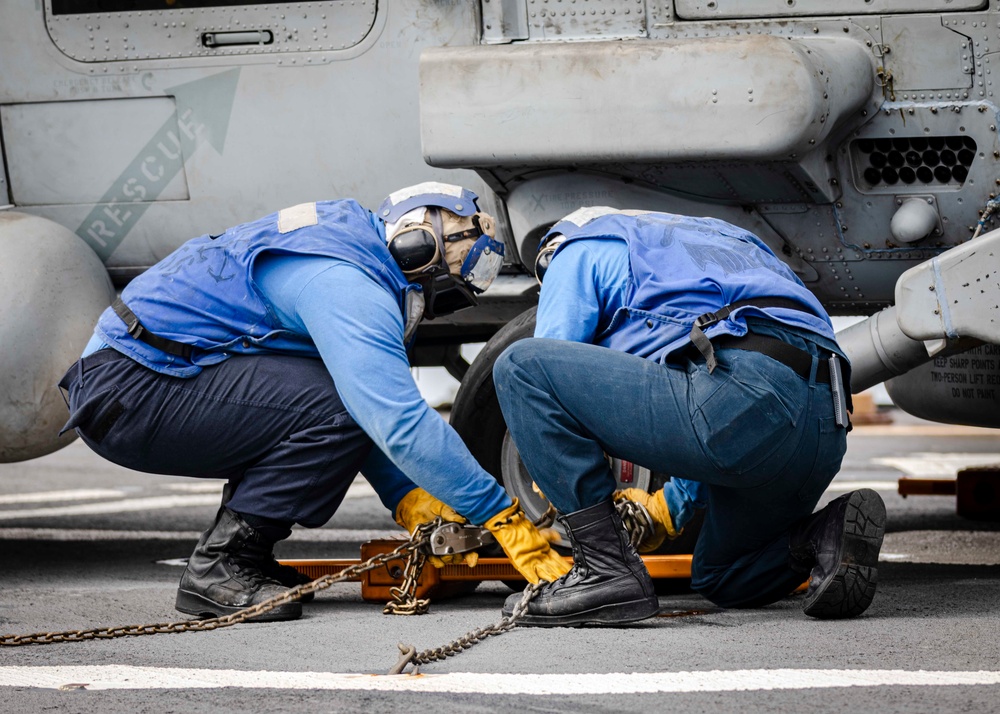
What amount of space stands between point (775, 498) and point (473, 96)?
159 centimetres

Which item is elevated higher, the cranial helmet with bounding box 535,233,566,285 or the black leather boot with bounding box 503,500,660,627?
the cranial helmet with bounding box 535,233,566,285

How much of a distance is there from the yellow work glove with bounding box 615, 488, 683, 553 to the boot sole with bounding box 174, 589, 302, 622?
3.13 feet

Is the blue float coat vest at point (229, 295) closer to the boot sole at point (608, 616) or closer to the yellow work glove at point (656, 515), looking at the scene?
the yellow work glove at point (656, 515)

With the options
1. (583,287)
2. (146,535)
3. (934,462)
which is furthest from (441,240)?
(934,462)

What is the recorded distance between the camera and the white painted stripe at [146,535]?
6000 mm

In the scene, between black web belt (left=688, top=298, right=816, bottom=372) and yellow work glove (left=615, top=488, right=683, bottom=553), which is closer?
black web belt (left=688, top=298, right=816, bottom=372)

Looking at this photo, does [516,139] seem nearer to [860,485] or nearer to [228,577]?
[228,577]

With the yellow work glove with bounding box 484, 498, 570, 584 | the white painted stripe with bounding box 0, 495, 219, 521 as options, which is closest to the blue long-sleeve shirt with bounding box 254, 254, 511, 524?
the yellow work glove with bounding box 484, 498, 570, 584

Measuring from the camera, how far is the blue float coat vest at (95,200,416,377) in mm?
3617

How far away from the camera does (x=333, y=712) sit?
2.50 metres

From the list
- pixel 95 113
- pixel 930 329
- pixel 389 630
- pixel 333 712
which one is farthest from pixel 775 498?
pixel 95 113

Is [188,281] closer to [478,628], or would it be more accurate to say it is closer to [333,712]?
[478,628]

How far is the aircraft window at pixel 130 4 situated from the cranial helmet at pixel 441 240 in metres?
1.34

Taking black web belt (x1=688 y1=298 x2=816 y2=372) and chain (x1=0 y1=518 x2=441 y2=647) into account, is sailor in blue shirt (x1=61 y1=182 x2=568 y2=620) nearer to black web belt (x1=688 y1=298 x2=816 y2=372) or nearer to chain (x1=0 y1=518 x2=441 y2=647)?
chain (x1=0 y1=518 x2=441 y2=647)
